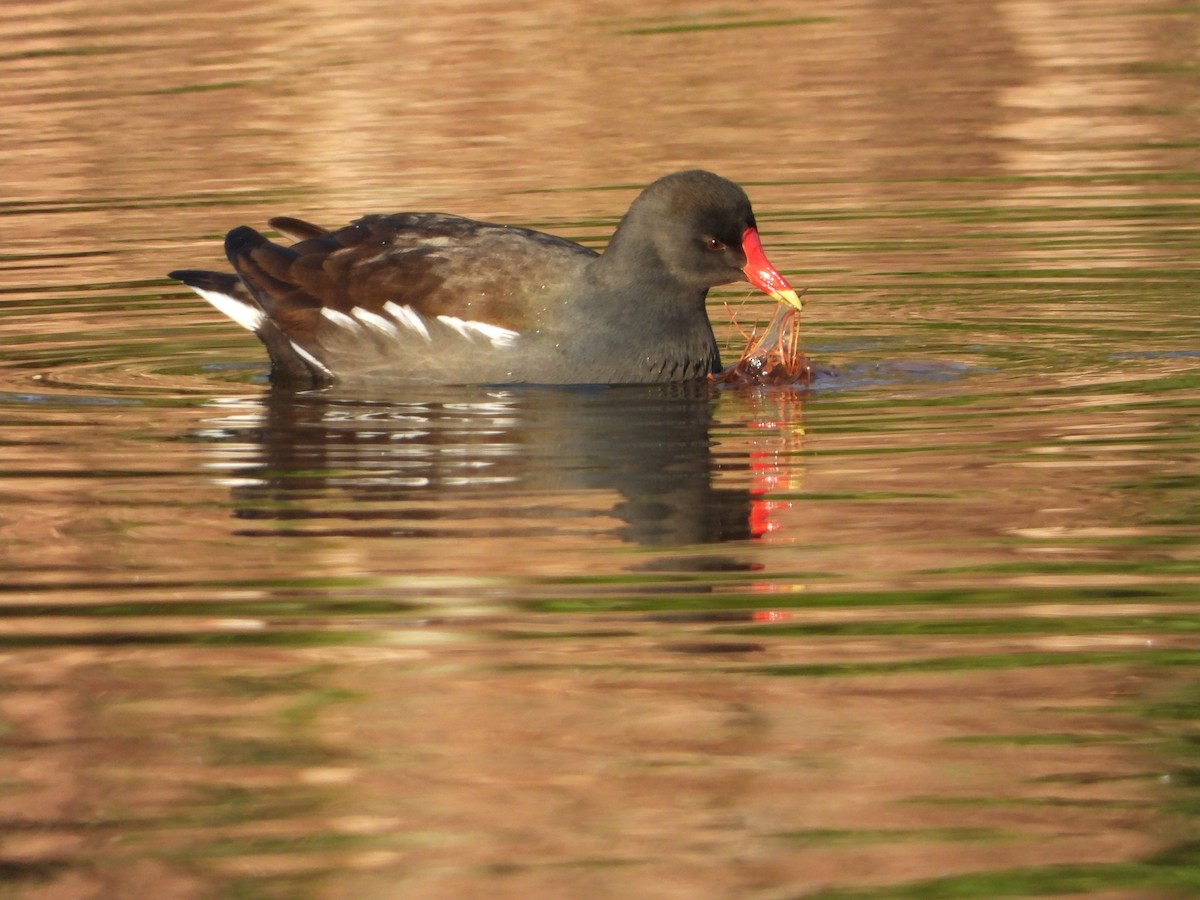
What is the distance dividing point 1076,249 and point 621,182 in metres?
3.64

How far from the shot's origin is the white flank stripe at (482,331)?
30.3 feet

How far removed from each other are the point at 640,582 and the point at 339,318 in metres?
3.73

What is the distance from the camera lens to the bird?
30.3 feet

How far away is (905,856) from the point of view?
436 centimetres

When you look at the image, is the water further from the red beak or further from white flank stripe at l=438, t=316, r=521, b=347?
the red beak

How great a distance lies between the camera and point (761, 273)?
→ 9367 mm

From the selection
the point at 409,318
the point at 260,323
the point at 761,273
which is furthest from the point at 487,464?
the point at 260,323

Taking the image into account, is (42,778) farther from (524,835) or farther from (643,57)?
(643,57)

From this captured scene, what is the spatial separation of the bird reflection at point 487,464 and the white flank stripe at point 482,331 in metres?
0.20

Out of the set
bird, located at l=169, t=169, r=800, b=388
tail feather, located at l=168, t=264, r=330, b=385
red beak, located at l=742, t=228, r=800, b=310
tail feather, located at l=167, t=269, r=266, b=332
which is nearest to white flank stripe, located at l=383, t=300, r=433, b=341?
bird, located at l=169, t=169, r=800, b=388

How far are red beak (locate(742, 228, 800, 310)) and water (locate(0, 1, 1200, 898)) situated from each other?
1.30 feet

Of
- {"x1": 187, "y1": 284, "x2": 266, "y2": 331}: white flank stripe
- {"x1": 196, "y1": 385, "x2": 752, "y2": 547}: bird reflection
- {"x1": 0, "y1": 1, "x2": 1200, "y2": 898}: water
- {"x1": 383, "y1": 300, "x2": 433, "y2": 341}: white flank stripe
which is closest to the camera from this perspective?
{"x1": 0, "y1": 1, "x2": 1200, "y2": 898}: water

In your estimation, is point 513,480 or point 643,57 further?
point 643,57

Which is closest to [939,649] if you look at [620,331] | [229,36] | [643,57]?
[620,331]
